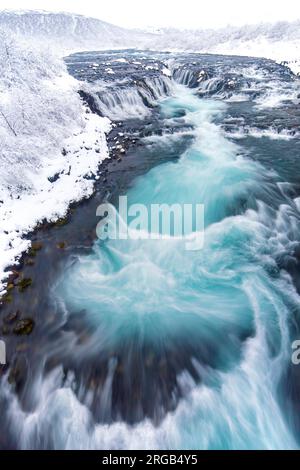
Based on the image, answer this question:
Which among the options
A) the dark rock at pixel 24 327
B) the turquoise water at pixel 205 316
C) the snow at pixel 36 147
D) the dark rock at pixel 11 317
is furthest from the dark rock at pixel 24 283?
the dark rock at pixel 24 327

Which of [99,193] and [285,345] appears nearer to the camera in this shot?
[285,345]

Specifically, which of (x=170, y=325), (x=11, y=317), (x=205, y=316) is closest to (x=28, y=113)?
(x=11, y=317)

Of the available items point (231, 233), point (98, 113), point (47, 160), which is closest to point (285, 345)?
point (231, 233)

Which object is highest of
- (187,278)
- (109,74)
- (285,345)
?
(109,74)

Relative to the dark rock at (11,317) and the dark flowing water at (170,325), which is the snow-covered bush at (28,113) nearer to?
the dark flowing water at (170,325)

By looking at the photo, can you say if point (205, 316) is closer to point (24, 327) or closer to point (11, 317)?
point (24, 327)

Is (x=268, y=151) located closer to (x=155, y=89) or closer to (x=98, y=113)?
(x=98, y=113)
